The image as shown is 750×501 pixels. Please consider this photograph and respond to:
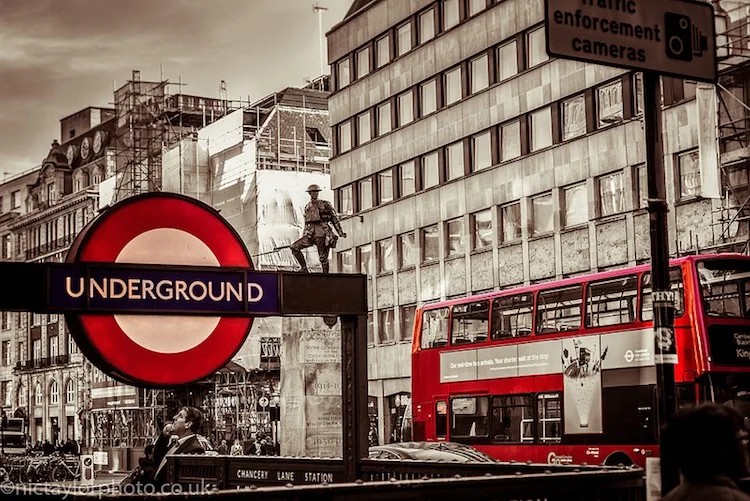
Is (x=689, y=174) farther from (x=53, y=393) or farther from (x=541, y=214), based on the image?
(x=53, y=393)

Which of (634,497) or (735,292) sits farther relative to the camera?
(735,292)

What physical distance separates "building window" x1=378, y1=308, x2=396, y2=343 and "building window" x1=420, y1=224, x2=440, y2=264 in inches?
Answer: 127

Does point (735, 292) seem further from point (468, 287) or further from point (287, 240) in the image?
point (287, 240)

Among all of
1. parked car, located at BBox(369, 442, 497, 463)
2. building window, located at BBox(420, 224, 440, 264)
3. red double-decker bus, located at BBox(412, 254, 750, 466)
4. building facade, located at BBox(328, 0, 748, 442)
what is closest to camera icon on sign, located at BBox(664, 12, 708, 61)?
parked car, located at BBox(369, 442, 497, 463)

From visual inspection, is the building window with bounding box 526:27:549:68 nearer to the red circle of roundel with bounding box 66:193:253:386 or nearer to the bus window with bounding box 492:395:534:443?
the bus window with bounding box 492:395:534:443

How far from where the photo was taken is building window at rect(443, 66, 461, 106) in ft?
163

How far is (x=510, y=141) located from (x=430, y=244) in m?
6.69

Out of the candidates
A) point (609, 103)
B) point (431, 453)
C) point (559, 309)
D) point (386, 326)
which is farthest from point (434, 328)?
point (386, 326)

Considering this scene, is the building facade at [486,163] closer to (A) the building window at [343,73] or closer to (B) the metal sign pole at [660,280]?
(A) the building window at [343,73]

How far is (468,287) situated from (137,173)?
111 ft

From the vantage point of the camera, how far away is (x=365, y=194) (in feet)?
185

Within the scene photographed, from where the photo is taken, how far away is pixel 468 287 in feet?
159

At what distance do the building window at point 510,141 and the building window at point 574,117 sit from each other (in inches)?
106

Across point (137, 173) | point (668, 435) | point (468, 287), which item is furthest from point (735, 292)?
point (137, 173)
